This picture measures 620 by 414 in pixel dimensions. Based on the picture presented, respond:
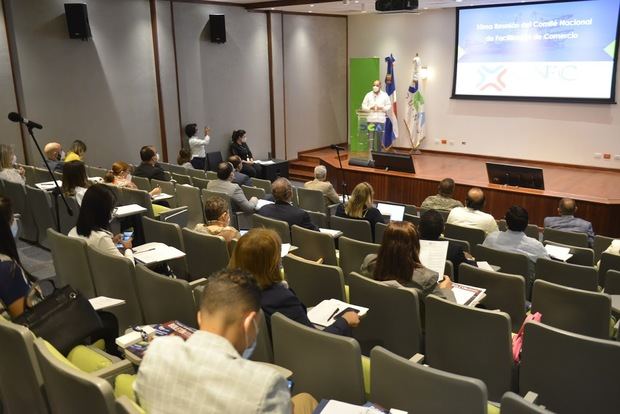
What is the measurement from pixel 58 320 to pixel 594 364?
239cm

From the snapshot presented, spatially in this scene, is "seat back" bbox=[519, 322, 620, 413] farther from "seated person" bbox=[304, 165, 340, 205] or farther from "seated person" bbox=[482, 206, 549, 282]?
"seated person" bbox=[304, 165, 340, 205]

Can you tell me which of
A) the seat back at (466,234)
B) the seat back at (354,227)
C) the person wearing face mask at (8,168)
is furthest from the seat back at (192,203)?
the seat back at (466,234)

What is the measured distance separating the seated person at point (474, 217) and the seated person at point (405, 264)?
2106mm

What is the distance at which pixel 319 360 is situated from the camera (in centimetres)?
234

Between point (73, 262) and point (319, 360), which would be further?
point (73, 262)

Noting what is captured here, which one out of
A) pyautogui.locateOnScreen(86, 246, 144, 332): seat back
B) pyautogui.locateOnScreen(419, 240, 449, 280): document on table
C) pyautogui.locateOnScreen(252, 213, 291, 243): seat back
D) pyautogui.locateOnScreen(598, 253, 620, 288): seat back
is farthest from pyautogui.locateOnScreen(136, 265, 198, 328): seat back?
pyautogui.locateOnScreen(598, 253, 620, 288): seat back

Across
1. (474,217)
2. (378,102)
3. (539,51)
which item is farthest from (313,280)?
(539,51)

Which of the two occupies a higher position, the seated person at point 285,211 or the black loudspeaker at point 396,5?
the black loudspeaker at point 396,5

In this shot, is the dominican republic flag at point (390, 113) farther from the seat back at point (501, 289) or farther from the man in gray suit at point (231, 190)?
the seat back at point (501, 289)

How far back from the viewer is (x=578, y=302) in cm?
314

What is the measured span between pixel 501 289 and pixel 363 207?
1944mm

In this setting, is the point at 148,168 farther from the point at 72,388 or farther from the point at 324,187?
the point at 72,388

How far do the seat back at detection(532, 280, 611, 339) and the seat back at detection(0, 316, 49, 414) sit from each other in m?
2.68

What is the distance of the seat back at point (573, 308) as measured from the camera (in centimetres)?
308
